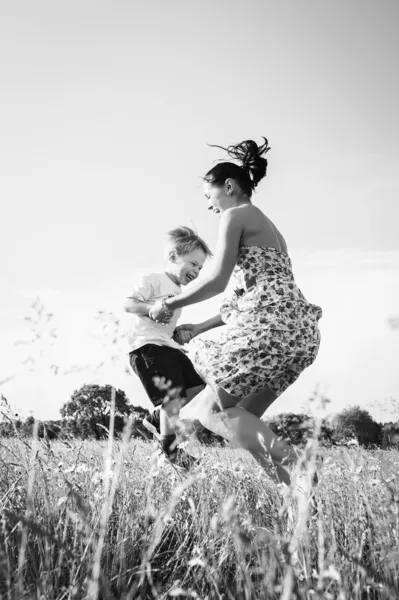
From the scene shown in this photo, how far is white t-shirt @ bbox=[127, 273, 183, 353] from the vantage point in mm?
4754

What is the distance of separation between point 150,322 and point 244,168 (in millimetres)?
1799

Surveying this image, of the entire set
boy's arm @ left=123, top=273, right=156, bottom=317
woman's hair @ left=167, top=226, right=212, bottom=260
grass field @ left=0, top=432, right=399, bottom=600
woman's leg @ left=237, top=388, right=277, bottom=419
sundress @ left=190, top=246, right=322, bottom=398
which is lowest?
grass field @ left=0, top=432, right=399, bottom=600

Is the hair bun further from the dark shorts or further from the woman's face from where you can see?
the dark shorts

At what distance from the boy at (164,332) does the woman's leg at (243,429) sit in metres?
1.37

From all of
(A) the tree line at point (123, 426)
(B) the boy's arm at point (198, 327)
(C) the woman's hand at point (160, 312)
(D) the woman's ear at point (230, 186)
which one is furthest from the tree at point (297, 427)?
(D) the woman's ear at point (230, 186)

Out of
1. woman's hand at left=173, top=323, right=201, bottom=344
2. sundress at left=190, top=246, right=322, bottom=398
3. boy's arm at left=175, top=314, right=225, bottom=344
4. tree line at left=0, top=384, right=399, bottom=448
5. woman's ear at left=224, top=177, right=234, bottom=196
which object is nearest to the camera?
tree line at left=0, top=384, right=399, bottom=448

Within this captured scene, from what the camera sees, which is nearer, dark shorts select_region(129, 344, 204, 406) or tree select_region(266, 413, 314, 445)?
tree select_region(266, 413, 314, 445)

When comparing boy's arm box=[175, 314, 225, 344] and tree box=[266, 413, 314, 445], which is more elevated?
boy's arm box=[175, 314, 225, 344]

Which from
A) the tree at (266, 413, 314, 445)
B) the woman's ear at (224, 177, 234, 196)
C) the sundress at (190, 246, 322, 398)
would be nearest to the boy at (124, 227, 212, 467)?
the woman's ear at (224, 177, 234, 196)

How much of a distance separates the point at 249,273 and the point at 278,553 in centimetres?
185

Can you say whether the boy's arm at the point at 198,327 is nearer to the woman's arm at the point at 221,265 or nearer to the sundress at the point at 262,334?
the sundress at the point at 262,334

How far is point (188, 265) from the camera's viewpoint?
5.05 m

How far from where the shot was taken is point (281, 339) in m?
2.96

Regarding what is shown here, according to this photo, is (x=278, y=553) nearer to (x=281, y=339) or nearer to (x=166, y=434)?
(x=281, y=339)
